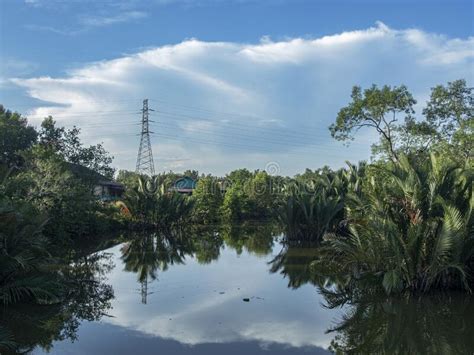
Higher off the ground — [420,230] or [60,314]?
[420,230]

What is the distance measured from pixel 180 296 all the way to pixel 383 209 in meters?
4.94

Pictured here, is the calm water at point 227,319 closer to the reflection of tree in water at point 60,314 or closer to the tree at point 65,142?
the reflection of tree in water at point 60,314

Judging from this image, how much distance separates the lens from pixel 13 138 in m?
28.9

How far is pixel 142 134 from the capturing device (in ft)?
136

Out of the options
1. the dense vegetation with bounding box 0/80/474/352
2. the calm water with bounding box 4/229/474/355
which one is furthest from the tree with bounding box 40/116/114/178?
the calm water with bounding box 4/229/474/355

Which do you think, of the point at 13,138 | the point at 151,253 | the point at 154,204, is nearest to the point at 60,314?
the point at 151,253

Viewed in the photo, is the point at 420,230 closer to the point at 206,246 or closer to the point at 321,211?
the point at 321,211

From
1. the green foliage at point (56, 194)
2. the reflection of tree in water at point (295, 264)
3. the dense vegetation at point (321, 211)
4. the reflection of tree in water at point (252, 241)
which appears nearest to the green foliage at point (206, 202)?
the dense vegetation at point (321, 211)

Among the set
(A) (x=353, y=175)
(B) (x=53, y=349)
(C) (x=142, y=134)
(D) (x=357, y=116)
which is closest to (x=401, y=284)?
(B) (x=53, y=349)

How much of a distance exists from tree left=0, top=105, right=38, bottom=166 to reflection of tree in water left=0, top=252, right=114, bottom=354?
20167 mm

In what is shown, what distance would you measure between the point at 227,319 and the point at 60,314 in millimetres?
3056

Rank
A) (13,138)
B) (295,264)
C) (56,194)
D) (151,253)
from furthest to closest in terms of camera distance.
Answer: (13,138)
(151,253)
(56,194)
(295,264)

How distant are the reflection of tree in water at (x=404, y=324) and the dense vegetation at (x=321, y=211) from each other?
449 mm

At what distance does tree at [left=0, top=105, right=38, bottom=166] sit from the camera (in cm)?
2852
